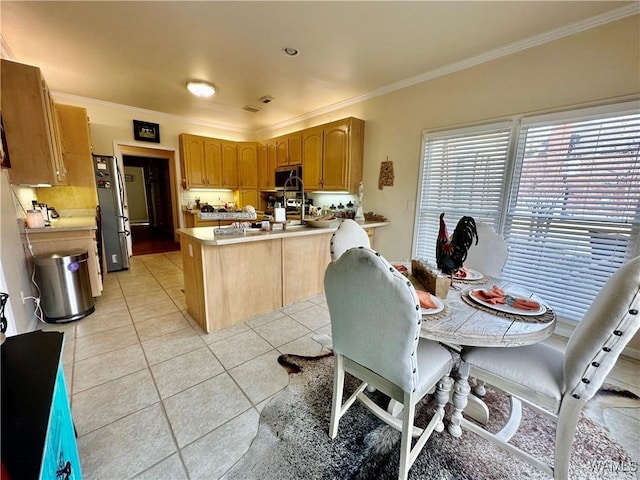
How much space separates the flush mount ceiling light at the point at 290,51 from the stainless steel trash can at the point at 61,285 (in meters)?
3.00

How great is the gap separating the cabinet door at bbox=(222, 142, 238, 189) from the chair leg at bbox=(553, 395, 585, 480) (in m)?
5.84

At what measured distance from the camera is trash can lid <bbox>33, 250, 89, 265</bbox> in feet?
7.95

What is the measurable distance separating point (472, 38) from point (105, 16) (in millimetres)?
3258

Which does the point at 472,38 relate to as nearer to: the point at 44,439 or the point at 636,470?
the point at 636,470

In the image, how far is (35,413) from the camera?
0.66 m

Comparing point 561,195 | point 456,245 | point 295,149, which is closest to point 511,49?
point 561,195

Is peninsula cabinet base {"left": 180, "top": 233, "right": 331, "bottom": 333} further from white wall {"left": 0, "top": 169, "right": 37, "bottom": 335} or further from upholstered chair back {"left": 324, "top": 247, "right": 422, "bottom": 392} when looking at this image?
upholstered chair back {"left": 324, "top": 247, "right": 422, "bottom": 392}

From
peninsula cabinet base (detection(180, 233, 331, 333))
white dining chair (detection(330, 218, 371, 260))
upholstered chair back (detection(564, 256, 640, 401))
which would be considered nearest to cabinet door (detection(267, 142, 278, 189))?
peninsula cabinet base (detection(180, 233, 331, 333))

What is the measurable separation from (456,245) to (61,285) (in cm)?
350

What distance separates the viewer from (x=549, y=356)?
1.27m

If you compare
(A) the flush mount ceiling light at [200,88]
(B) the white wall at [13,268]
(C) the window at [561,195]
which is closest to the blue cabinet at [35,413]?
(B) the white wall at [13,268]

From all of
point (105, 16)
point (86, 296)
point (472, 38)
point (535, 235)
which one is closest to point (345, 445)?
point (535, 235)

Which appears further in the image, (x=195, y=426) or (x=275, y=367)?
(x=275, y=367)

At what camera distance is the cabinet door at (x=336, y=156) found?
3828mm
